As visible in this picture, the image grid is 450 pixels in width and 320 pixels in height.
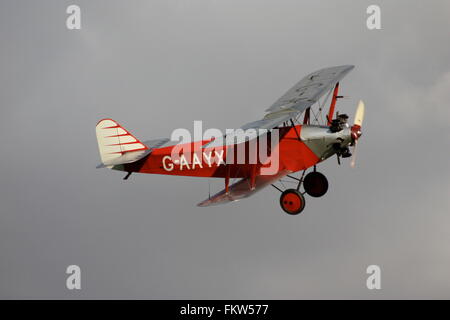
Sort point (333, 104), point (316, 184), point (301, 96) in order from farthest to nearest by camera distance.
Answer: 1. point (301, 96)
2. point (316, 184)
3. point (333, 104)

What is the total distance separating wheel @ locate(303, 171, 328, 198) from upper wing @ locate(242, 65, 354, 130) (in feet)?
6.95

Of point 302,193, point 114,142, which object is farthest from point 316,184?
point 114,142

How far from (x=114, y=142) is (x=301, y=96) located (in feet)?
18.2

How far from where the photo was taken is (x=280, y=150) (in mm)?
25328

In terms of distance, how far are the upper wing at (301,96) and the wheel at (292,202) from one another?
2.05m

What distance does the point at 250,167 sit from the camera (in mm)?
25625

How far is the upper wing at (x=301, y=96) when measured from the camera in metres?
24.4

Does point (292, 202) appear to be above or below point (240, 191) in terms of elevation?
below

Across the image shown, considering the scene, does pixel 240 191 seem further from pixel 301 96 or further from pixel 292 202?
pixel 301 96

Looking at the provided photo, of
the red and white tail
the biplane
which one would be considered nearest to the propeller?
the biplane

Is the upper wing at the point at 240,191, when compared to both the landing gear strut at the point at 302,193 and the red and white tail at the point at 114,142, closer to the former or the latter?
the landing gear strut at the point at 302,193

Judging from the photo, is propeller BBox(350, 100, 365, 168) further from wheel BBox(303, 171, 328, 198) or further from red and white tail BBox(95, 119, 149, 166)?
red and white tail BBox(95, 119, 149, 166)

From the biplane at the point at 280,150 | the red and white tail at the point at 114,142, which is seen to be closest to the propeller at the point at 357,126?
the biplane at the point at 280,150

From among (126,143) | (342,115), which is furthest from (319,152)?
(126,143)
